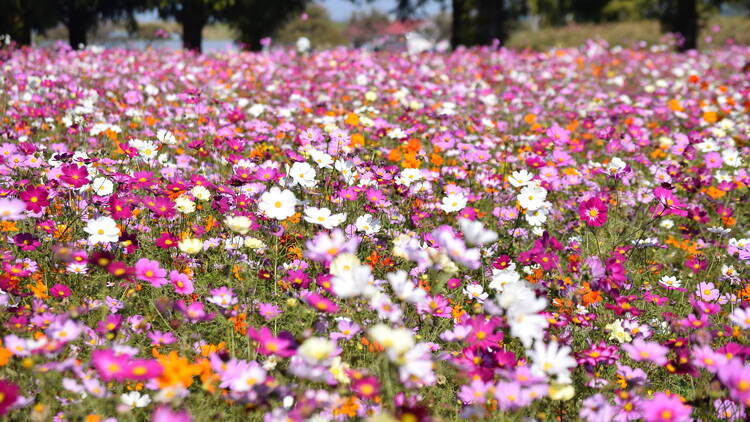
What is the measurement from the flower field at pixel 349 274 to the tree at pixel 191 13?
1030 centimetres

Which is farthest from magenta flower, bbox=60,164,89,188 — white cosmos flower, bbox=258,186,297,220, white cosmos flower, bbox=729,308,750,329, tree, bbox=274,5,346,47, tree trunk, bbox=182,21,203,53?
tree, bbox=274,5,346,47

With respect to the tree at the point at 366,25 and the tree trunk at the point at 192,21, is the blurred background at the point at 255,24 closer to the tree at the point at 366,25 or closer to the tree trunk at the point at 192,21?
the tree trunk at the point at 192,21

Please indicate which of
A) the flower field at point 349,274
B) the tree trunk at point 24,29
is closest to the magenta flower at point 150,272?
the flower field at point 349,274

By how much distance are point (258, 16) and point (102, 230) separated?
15700mm

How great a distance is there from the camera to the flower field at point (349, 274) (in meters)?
1.51

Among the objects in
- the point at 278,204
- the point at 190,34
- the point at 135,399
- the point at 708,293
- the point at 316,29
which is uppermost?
the point at 316,29

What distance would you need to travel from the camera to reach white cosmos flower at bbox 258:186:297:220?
211 cm

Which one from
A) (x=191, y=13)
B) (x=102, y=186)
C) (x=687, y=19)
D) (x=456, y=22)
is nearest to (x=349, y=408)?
(x=102, y=186)

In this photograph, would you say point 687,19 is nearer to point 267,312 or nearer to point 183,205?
point 183,205

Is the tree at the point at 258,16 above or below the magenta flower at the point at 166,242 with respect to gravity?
above

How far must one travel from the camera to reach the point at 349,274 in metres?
1.49

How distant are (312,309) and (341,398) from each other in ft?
1.52

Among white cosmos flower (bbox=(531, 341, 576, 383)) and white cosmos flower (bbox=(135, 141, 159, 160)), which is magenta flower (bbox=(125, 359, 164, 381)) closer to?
white cosmos flower (bbox=(531, 341, 576, 383))

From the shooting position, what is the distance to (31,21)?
15586mm
